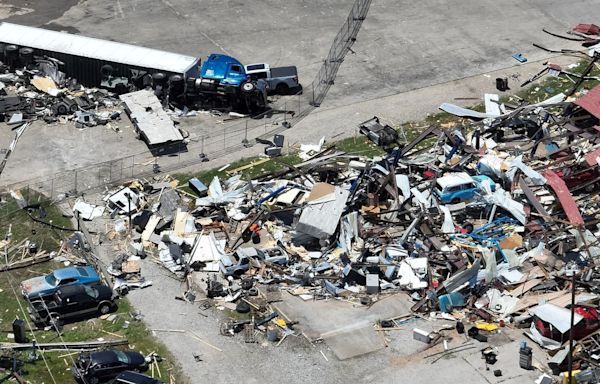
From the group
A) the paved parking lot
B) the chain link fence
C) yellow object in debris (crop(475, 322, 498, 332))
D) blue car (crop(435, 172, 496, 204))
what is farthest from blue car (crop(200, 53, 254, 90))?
yellow object in debris (crop(475, 322, 498, 332))

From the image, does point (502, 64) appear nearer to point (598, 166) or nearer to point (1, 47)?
point (598, 166)

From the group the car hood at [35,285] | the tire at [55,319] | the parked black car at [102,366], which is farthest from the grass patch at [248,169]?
the parked black car at [102,366]

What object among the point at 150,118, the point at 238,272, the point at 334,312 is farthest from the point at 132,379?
the point at 150,118

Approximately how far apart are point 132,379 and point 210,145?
19470mm

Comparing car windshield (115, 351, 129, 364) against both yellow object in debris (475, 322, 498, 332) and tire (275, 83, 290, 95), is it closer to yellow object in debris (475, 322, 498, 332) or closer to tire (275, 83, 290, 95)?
yellow object in debris (475, 322, 498, 332)

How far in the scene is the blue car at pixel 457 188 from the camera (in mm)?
46500

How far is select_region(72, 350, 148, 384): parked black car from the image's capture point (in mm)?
36531

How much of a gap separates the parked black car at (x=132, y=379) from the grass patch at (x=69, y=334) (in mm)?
1352

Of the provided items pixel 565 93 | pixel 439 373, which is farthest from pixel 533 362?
pixel 565 93

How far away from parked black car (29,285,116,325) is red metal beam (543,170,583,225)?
68.2ft

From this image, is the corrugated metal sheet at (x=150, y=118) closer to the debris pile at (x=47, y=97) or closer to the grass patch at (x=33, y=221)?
the debris pile at (x=47, y=97)

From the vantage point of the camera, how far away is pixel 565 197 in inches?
1802

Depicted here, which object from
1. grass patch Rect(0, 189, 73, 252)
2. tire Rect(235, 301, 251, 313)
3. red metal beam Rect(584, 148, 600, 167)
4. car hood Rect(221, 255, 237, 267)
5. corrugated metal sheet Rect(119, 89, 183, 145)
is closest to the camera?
tire Rect(235, 301, 251, 313)

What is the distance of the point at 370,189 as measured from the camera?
47031 mm
